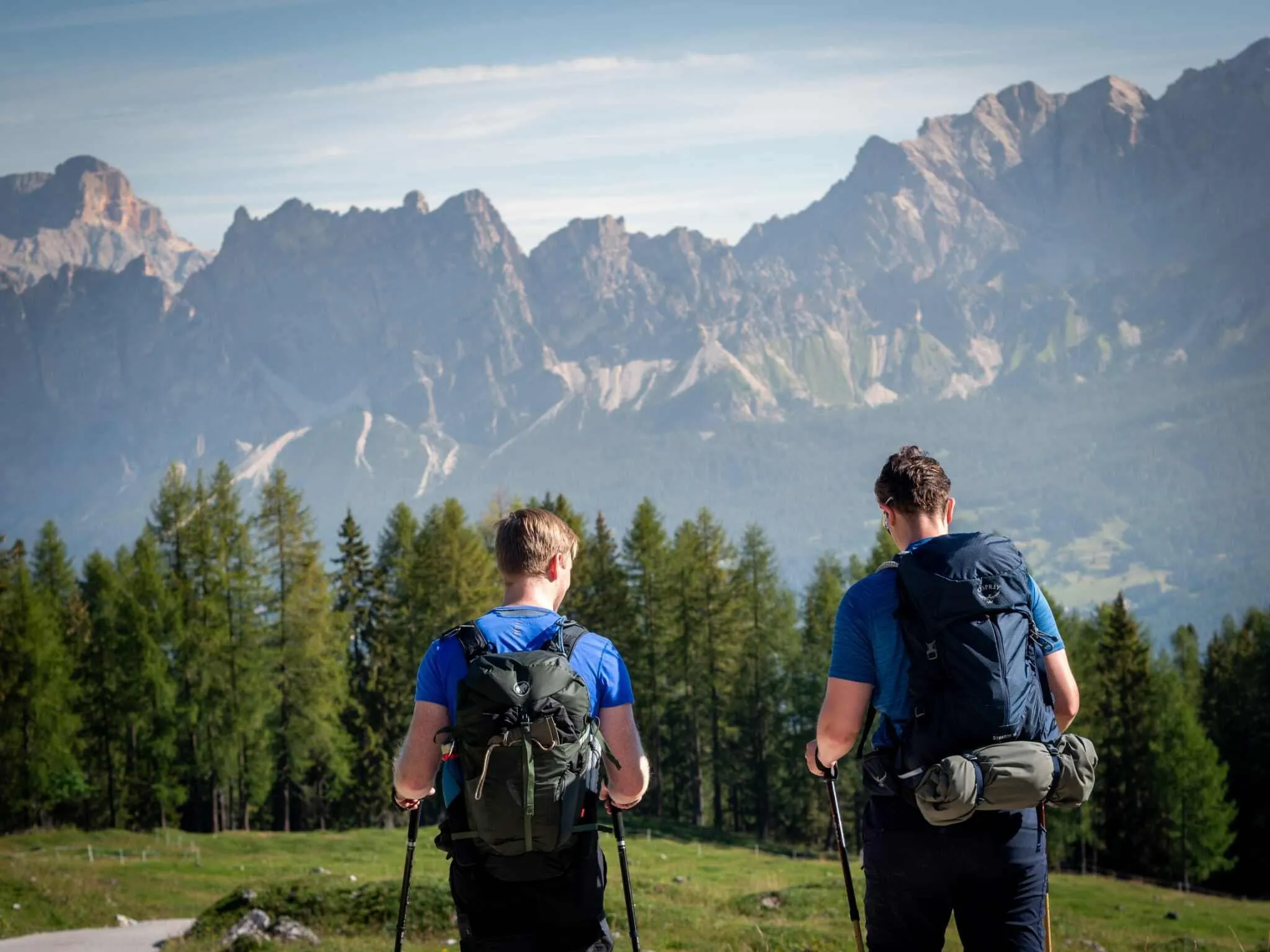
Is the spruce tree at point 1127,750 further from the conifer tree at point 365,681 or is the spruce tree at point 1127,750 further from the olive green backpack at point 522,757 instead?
the olive green backpack at point 522,757

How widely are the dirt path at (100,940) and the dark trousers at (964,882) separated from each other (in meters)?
14.0

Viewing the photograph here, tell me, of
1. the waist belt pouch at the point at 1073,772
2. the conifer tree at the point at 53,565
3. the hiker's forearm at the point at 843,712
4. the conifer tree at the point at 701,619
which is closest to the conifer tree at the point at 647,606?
the conifer tree at the point at 701,619

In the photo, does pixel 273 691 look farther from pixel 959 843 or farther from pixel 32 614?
pixel 959 843

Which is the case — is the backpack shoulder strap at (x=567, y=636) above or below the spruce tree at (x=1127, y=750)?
above

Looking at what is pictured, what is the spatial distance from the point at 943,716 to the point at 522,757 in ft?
6.00

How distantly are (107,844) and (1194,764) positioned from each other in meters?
44.5

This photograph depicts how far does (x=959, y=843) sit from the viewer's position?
17.3 feet

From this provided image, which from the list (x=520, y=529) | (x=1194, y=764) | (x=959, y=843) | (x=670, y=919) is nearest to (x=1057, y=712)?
(x=959, y=843)

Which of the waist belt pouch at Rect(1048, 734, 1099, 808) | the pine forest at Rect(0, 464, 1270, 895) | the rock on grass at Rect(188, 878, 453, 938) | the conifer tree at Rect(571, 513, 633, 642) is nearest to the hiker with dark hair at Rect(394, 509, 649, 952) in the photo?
the waist belt pouch at Rect(1048, 734, 1099, 808)

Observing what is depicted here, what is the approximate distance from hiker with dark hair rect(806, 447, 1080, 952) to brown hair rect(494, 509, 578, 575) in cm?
136

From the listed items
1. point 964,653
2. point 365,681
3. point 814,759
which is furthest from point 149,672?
point 964,653

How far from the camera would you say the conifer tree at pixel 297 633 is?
50.6m

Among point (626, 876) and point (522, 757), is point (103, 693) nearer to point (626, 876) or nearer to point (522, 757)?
point (626, 876)

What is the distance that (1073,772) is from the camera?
5336mm
